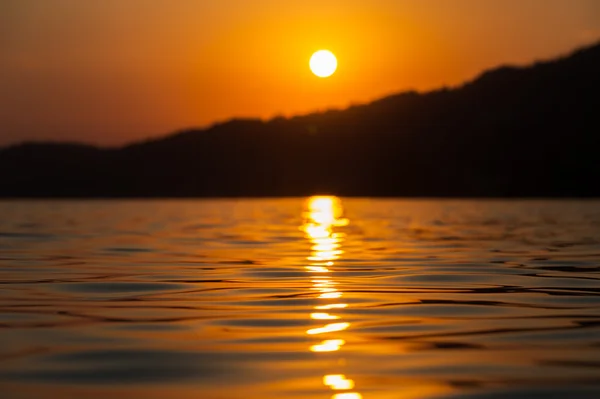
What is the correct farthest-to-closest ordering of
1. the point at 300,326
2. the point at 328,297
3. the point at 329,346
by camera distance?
the point at 328,297 → the point at 300,326 → the point at 329,346

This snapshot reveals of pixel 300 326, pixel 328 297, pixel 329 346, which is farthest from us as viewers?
pixel 328 297

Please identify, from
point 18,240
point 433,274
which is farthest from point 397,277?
point 18,240

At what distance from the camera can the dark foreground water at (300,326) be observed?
7055 millimetres

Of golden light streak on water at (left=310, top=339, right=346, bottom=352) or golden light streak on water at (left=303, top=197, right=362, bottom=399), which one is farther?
golden light streak on water at (left=310, top=339, right=346, bottom=352)

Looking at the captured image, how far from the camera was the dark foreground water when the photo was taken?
7.05 m

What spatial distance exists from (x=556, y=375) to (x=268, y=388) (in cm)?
224

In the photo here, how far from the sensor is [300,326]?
32.8ft

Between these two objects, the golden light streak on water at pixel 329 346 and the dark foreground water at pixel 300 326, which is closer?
the dark foreground water at pixel 300 326

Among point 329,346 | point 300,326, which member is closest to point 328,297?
point 300,326

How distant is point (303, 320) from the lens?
10461 millimetres

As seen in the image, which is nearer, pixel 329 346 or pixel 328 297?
pixel 329 346

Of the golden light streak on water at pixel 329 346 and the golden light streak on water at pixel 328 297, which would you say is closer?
the golden light streak on water at pixel 328 297

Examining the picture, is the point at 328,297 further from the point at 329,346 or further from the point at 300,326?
the point at 329,346

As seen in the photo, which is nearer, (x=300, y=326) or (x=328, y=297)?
(x=300, y=326)
